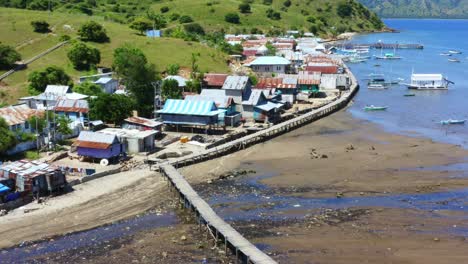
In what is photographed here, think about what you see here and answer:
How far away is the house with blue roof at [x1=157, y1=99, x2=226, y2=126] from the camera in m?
62.6

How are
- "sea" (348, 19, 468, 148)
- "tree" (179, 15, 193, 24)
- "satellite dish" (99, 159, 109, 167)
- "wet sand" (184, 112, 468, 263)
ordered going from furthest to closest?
"tree" (179, 15, 193, 24)
"sea" (348, 19, 468, 148)
"satellite dish" (99, 159, 109, 167)
"wet sand" (184, 112, 468, 263)

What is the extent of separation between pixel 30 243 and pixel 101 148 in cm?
1655

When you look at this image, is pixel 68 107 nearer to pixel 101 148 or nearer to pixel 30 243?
pixel 101 148

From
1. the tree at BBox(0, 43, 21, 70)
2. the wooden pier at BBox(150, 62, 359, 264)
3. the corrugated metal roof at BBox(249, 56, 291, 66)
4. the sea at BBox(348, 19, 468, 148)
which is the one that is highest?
the tree at BBox(0, 43, 21, 70)

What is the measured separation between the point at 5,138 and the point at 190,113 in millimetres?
20887

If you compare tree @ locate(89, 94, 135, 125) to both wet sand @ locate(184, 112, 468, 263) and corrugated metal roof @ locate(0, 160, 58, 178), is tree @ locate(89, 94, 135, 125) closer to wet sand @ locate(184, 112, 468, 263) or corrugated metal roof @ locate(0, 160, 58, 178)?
wet sand @ locate(184, 112, 468, 263)

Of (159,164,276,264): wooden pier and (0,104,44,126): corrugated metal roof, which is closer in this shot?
(159,164,276,264): wooden pier

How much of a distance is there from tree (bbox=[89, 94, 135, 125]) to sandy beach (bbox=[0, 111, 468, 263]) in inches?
562

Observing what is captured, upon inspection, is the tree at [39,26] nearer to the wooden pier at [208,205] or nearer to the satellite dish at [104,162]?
the wooden pier at [208,205]

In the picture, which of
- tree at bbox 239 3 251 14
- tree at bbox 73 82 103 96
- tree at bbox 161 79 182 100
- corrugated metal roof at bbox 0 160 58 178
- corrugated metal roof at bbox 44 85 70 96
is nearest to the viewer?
corrugated metal roof at bbox 0 160 58 178

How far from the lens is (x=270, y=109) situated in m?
68.6

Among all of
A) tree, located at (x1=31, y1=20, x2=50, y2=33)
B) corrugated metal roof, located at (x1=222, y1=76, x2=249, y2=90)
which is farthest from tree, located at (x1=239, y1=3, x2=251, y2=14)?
corrugated metal roof, located at (x1=222, y1=76, x2=249, y2=90)

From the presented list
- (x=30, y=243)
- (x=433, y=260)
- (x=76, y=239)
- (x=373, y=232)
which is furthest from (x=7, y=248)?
(x=433, y=260)

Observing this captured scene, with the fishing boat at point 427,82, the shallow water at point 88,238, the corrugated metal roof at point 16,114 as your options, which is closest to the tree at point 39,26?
the corrugated metal roof at point 16,114
